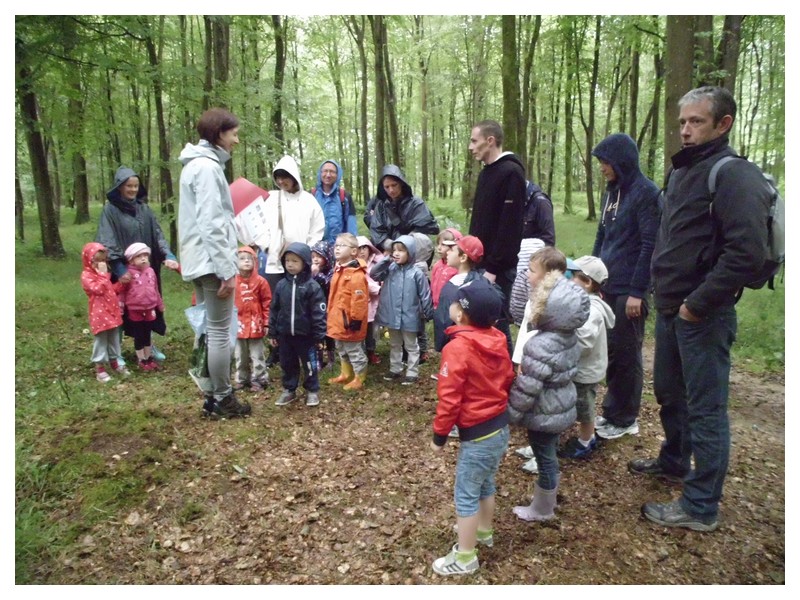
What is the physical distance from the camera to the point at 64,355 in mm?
6324

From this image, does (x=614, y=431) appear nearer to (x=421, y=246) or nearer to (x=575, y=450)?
(x=575, y=450)

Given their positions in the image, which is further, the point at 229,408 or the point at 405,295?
→ the point at 405,295

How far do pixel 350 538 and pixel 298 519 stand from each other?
0.40 m

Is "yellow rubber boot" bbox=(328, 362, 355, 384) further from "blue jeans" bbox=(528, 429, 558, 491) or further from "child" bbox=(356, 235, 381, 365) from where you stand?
"blue jeans" bbox=(528, 429, 558, 491)

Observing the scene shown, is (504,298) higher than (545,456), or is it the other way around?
(504,298)

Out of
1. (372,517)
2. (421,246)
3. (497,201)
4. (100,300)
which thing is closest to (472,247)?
Result: (497,201)

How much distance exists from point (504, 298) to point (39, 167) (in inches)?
416

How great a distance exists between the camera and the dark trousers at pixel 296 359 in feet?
16.2

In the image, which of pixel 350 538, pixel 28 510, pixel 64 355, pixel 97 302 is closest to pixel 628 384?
pixel 350 538

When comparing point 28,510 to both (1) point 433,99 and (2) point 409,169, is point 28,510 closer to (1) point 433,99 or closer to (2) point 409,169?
(1) point 433,99

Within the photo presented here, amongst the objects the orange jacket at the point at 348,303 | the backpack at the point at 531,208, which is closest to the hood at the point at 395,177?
the orange jacket at the point at 348,303

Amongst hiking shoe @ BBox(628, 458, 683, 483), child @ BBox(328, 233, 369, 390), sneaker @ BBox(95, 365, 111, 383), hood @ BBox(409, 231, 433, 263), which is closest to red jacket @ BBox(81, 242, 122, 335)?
sneaker @ BBox(95, 365, 111, 383)

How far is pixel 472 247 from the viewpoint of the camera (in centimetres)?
429

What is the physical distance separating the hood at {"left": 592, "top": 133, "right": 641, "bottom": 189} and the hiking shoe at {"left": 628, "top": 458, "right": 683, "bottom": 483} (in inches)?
84.0
